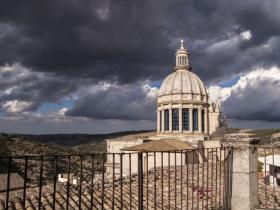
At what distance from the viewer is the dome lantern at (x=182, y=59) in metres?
41.8

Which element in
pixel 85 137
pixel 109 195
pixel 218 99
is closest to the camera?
pixel 109 195

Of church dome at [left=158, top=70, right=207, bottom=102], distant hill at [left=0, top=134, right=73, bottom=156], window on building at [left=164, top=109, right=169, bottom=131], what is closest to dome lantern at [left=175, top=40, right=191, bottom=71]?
church dome at [left=158, top=70, right=207, bottom=102]

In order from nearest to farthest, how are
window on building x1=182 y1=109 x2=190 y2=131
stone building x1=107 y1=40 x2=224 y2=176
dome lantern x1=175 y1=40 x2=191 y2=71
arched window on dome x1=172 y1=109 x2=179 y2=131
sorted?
stone building x1=107 y1=40 x2=224 y2=176 → window on building x1=182 y1=109 x2=190 y2=131 → arched window on dome x1=172 y1=109 x2=179 y2=131 → dome lantern x1=175 y1=40 x2=191 y2=71

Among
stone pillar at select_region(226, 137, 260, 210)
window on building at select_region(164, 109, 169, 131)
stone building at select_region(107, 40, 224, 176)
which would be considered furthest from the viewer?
window on building at select_region(164, 109, 169, 131)

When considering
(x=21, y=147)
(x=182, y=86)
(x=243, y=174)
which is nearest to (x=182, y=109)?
(x=182, y=86)

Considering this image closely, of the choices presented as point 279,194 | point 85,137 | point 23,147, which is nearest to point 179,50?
point 23,147

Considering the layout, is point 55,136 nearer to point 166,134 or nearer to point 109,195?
point 166,134

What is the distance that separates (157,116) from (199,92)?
5.52 m

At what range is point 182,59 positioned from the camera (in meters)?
42.2

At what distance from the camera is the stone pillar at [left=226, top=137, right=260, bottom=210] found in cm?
767

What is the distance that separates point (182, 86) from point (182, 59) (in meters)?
4.24

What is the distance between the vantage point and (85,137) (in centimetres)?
11350

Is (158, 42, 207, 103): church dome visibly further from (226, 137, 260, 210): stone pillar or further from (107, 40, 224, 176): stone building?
(226, 137, 260, 210): stone pillar

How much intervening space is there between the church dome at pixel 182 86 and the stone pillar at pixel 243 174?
102 feet
